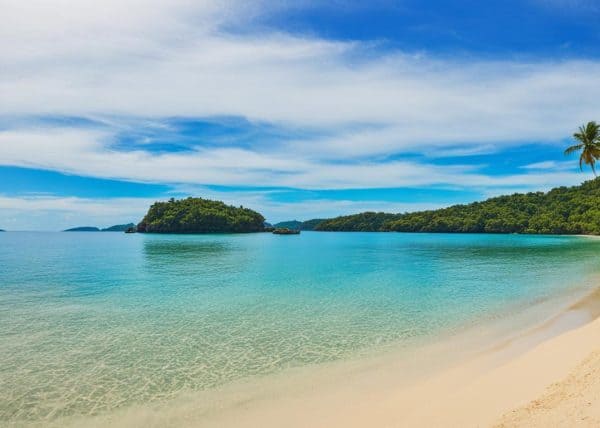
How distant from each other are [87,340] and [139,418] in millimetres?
6091

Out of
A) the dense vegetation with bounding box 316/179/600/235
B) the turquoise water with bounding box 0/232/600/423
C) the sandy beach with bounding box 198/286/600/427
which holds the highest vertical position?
the dense vegetation with bounding box 316/179/600/235

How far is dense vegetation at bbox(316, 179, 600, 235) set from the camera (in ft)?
352

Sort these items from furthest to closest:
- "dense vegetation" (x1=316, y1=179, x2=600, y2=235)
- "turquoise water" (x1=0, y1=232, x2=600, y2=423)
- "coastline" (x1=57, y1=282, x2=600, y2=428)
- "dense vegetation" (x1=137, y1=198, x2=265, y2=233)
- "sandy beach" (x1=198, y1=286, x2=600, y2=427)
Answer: "dense vegetation" (x1=137, y1=198, x2=265, y2=233) → "dense vegetation" (x1=316, y1=179, x2=600, y2=235) → "turquoise water" (x1=0, y1=232, x2=600, y2=423) → "coastline" (x1=57, y1=282, x2=600, y2=428) → "sandy beach" (x1=198, y1=286, x2=600, y2=427)

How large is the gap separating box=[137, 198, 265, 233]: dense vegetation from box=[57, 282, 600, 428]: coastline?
153 m

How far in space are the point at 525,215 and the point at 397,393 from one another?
14873 cm

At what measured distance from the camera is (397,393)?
7328 millimetres

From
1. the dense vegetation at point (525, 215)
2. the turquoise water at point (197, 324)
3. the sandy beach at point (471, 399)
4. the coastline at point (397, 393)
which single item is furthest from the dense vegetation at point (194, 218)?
the sandy beach at point (471, 399)

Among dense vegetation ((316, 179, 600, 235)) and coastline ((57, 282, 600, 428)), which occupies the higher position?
dense vegetation ((316, 179, 600, 235))

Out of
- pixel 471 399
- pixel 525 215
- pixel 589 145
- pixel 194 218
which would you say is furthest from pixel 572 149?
pixel 194 218

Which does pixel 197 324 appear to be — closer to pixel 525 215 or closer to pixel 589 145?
pixel 589 145

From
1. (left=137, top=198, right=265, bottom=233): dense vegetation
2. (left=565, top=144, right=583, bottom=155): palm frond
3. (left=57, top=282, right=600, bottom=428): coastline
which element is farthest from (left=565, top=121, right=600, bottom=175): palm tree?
(left=137, top=198, right=265, bottom=233): dense vegetation

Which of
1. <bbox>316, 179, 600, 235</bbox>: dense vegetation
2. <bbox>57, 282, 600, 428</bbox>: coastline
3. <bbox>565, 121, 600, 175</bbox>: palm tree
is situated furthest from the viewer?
<bbox>316, 179, 600, 235</bbox>: dense vegetation

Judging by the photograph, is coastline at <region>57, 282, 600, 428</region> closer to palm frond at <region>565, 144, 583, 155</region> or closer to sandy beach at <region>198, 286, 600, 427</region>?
sandy beach at <region>198, 286, 600, 427</region>

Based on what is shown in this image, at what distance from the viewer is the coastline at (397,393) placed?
6273 mm
